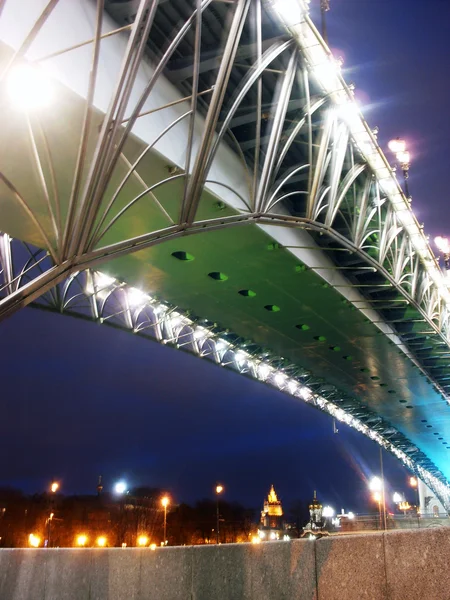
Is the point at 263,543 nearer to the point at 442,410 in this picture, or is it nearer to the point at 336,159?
the point at 336,159

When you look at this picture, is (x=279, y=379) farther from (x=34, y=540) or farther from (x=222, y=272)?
(x=34, y=540)

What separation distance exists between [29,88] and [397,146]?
909 inches

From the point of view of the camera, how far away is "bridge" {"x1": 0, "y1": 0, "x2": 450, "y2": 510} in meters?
9.64

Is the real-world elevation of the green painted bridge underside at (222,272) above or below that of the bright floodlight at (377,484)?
above

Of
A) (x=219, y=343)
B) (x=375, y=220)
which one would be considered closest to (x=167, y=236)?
(x=375, y=220)

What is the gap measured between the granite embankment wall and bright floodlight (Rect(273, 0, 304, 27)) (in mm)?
11273

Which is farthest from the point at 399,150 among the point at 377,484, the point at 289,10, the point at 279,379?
the point at 377,484

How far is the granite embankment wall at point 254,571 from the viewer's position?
5.51 meters

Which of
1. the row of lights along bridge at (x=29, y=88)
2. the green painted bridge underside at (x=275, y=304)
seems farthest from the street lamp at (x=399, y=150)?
the row of lights along bridge at (x=29, y=88)

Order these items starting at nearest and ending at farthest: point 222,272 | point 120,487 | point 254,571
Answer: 1. point 254,571
2. point 222,272
3. point 120,487

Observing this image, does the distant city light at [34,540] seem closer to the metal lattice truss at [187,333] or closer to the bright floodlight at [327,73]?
the metal lattice truss at [187,333]

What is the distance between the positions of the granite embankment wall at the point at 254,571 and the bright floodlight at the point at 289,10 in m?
11.3

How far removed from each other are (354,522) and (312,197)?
127 ft

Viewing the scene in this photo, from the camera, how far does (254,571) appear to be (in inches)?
285
